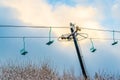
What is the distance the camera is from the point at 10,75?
1941 centimetres

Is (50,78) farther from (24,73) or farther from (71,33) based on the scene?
(71,33)

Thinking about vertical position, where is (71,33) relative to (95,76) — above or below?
above

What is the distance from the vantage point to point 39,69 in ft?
62.9

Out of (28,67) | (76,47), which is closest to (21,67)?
(28,67)

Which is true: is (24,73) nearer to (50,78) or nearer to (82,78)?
(50,78)

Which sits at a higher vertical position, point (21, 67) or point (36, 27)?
point (36, 27)

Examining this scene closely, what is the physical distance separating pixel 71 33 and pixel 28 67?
2.55 metres

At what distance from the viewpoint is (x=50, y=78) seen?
63.7ft

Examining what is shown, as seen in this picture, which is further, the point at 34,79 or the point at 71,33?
the point at 34,79

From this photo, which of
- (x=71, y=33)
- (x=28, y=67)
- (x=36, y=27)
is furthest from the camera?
(x=28, y=67)

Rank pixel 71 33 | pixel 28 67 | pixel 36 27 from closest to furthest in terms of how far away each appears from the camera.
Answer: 1. pixel 36 27
2. pixel 71 33
3. pixel 28 67

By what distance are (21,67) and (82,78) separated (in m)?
2.57

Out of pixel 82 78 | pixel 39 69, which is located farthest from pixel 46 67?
pixel 82 78

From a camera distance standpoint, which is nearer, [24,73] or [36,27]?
[36,27]
